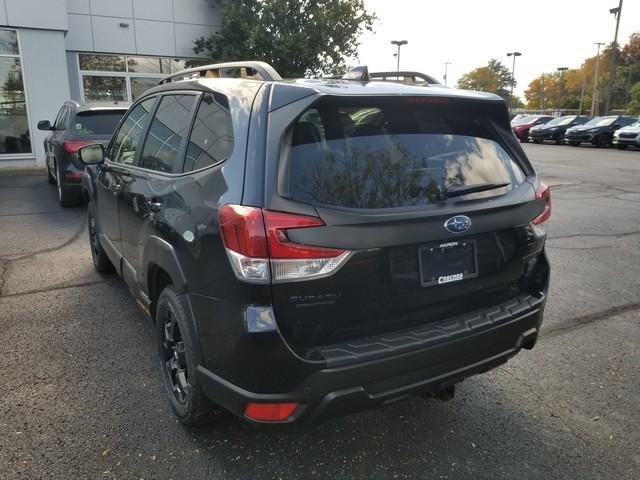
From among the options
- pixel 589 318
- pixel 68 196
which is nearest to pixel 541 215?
pixel 589 318

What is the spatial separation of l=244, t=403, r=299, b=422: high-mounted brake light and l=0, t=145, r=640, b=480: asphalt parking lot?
0.09 m

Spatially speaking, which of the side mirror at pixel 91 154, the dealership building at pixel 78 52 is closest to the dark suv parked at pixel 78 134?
the side mirror at pixel 91 154

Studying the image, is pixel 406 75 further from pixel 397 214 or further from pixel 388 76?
pixel 397 214

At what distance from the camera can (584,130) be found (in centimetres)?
2772

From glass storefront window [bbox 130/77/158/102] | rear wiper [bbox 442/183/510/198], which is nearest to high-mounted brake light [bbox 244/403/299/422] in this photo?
rear wiper [bbox 442/183/510/198]

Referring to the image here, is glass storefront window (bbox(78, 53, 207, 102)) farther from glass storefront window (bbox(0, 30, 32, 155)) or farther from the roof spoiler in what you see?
the roof spoiler

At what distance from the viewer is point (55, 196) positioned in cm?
970

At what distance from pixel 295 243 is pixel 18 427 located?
1941 millimetres

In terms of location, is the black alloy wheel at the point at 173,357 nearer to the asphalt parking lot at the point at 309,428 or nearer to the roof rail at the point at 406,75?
the asphalt parking lot at the point at 309,428

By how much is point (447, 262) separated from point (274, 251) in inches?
32.7

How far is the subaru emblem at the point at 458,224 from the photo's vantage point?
2256 millimetres

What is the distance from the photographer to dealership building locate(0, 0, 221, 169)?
13320 mm

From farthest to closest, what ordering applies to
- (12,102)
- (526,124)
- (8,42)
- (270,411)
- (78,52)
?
(526,124) < (78,52) < (12,102) < (8,42) < (270,411)

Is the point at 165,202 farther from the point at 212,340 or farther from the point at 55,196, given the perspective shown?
the point at 55,196
